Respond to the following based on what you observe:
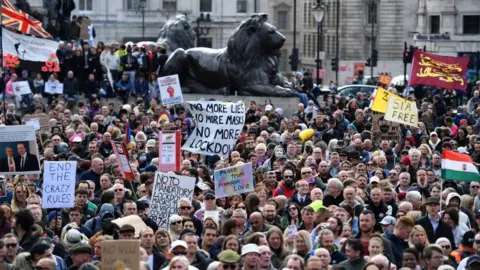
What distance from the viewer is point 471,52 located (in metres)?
78.7

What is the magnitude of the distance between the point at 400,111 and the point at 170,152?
700 centimetres

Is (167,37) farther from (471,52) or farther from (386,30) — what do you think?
(386,30)

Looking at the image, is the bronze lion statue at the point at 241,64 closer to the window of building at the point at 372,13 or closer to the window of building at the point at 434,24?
the window of building at the point at 434,24

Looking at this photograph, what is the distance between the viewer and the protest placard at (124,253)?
1580 cm

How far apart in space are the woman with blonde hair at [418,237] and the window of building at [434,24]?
213 feet

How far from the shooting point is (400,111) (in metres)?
29.9

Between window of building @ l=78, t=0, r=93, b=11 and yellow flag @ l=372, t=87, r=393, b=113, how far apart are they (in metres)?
60.8

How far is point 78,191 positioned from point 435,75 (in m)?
20.0

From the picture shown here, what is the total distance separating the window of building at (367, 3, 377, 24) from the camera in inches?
3873

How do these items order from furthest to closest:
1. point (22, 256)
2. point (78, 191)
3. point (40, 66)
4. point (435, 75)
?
point (40, 66) < point (435, 75) < point (78, 191) < point (22, 256)

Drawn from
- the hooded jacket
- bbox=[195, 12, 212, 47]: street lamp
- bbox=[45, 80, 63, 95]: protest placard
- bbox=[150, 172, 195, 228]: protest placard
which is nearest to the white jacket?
bbox=[45, 80, 63, 95]: protest placard

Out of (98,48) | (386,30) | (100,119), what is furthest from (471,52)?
(100,119)

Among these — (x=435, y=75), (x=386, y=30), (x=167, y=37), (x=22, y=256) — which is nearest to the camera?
(x=22, y=256)

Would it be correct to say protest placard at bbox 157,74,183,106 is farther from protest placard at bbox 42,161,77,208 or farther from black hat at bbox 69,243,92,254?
black hat at bbox 69,243,92,254
